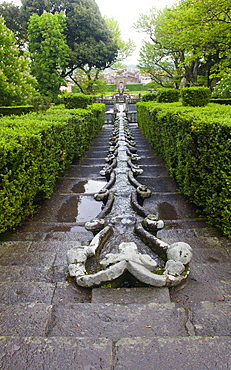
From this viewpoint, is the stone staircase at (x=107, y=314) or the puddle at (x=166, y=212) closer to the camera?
the stone staircase at (x=107, y=314)

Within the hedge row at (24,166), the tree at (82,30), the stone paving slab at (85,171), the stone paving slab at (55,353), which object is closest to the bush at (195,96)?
the stone paving slab at (85,171)

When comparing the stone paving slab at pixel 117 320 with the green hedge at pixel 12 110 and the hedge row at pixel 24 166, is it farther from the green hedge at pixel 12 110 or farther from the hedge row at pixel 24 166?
the green hedge at pixel 12 110

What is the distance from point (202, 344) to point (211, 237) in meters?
2.32

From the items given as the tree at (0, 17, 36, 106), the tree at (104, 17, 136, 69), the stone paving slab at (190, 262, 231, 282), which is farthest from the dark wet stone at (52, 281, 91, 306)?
the tree at (104, 17, 136, 69)

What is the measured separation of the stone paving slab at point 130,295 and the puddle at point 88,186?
14.1ft

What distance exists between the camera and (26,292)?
240cm

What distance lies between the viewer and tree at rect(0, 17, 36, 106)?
61.4ft

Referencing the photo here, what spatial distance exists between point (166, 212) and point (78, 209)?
5.80 ft

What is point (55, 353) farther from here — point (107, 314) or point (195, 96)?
point (195, 96)

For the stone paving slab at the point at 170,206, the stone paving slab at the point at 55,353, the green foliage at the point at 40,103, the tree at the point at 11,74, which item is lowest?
the stone paving slab at the point at 170,206

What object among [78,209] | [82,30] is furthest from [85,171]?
[82,30]

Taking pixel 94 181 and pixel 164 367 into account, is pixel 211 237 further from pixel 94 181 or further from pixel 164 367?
pixel 94 181

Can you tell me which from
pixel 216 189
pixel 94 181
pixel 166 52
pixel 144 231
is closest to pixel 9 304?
pixel 144 231

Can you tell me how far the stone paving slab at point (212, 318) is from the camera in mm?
1829
